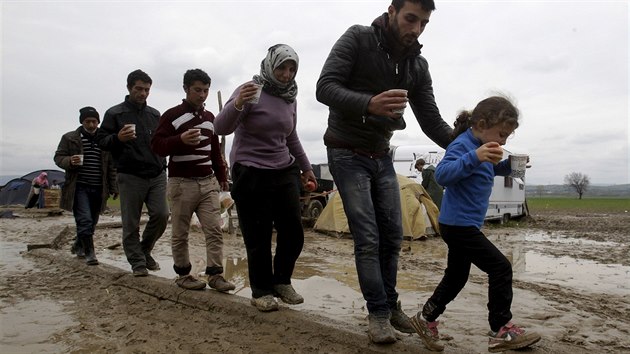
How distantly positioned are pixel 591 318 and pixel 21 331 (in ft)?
14.6

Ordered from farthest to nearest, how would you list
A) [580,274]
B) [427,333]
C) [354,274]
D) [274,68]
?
[580,274], [354,274], [274,68], [427,333]

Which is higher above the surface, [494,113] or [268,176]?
[494,113]

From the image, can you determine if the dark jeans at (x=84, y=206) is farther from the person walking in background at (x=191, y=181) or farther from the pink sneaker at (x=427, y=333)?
the pink sneaker at (x=427, y=333)

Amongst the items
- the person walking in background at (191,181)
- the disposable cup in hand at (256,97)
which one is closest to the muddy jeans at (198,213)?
the person walking in background at (191,181)

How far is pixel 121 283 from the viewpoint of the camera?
191 inches

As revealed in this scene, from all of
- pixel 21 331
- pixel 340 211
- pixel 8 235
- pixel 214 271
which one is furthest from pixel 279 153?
pixel 8 235

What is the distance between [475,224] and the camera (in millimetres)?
2797

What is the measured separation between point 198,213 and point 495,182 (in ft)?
42.3

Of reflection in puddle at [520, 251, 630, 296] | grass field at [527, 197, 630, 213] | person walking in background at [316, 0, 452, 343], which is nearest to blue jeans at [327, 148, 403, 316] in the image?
person walking in background at [316, 0, 452, 343]

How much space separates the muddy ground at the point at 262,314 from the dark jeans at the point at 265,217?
0.33 m

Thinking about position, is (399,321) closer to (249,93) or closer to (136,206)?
(249,93)

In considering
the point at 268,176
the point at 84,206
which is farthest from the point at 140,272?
the point at 268,176

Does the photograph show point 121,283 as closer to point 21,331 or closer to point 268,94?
point 21,331

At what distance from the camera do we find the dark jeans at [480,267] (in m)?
2.71
